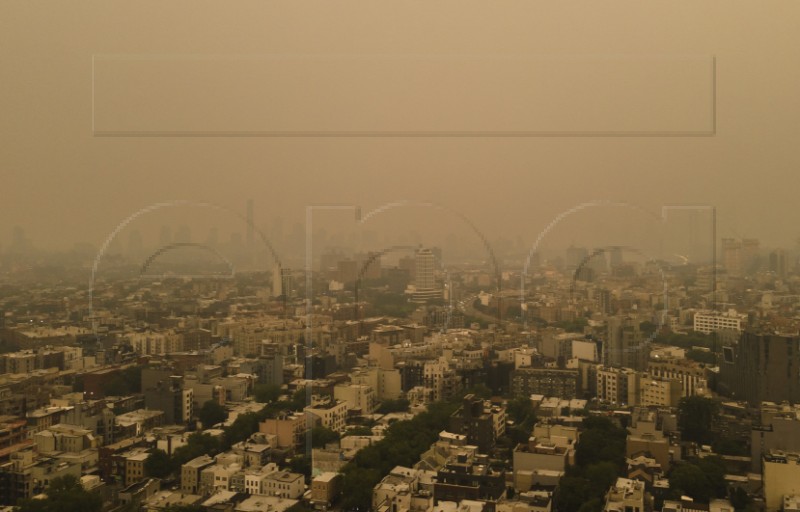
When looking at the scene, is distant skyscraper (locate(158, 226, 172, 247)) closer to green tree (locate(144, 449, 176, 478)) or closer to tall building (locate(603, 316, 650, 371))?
green tree (locate(144, 449, 176, 478))

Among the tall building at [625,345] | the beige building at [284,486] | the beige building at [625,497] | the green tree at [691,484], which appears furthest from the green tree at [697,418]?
the beige building at [284,486]

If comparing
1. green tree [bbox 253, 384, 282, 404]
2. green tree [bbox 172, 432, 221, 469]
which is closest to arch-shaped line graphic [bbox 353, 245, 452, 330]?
green tree [bbox 253, 384, 282, 404]

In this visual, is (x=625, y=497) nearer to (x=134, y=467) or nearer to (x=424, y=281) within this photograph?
(x=424, y=281)

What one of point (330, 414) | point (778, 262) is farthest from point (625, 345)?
point (330, 414)

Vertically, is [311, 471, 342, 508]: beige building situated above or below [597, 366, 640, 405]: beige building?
below

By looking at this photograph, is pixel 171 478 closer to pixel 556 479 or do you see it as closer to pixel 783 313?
pixel 556 479

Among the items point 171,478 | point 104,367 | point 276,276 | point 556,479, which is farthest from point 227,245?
point 556,479

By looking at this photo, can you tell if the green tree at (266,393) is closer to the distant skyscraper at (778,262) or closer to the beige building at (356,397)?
the beige building at (356,397)

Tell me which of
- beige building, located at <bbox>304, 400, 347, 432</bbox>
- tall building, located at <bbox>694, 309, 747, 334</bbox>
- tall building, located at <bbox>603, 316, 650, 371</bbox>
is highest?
tall building, located at <bbox>694, 309, 747, 334</bbox>
